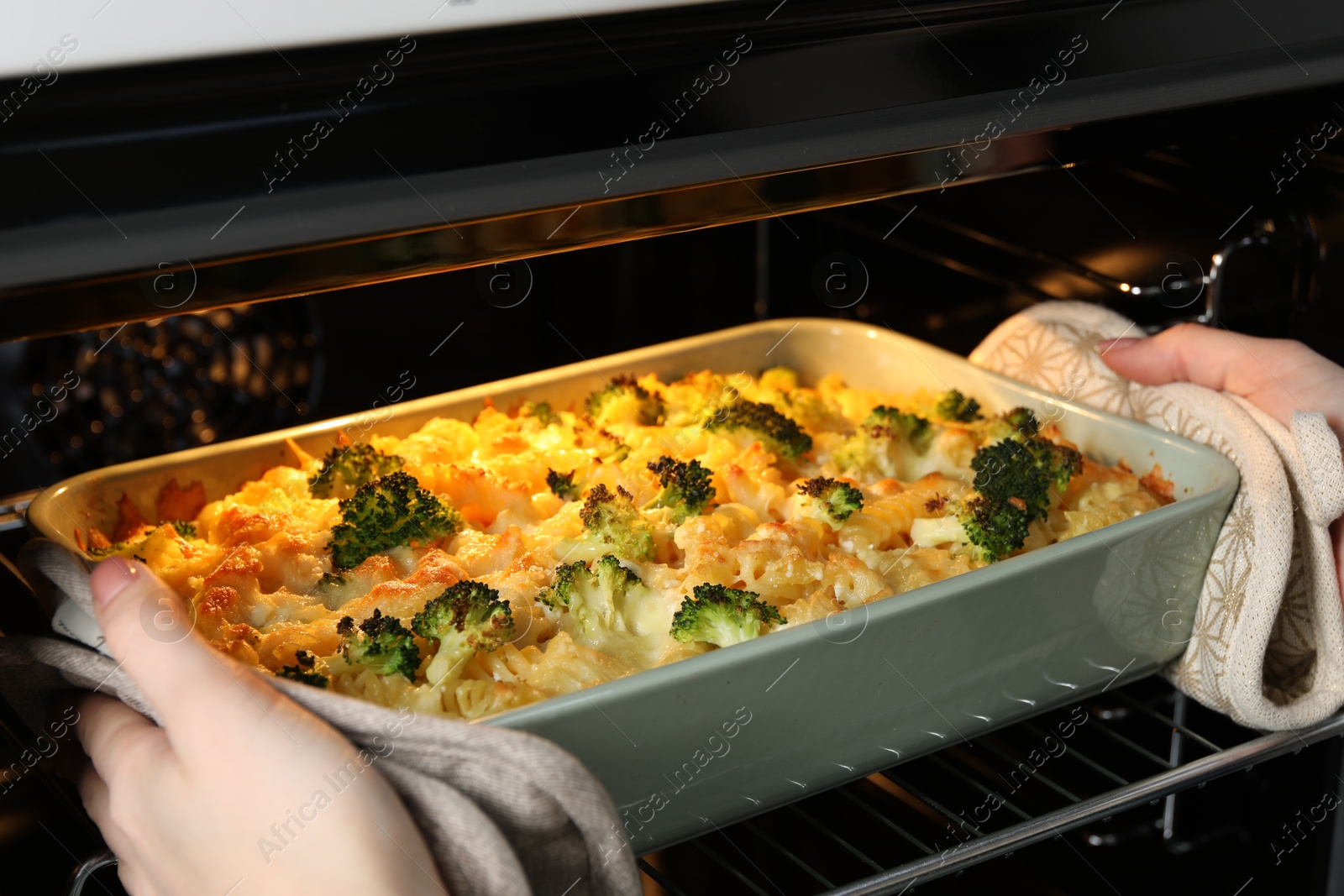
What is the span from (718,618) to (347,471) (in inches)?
15.3

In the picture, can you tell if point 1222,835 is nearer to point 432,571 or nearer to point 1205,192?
point 1205,192

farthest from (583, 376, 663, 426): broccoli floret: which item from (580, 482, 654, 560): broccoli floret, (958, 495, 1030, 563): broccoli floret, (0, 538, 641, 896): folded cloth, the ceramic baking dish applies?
(0, 538, 641, 896): folded cloth

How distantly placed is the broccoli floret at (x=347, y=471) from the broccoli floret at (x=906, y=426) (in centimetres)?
43

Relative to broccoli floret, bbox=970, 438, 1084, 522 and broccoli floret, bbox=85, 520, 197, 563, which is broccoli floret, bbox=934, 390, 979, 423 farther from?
broccoli floret, bbox=85, 520, 197, 563

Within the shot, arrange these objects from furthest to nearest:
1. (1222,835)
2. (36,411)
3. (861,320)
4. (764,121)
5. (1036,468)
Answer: (861,320) < (36,411) < (1222,835) < (1036,468) < (764,121)

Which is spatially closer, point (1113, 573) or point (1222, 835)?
point (1113, 573)

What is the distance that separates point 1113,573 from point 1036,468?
0.13 metres

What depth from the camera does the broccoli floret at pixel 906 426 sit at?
111 centimetres

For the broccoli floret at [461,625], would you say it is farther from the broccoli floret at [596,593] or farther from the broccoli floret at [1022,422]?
the broccoli floret at [1022,422]

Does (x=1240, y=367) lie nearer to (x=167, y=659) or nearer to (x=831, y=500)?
(x=831, y=500)

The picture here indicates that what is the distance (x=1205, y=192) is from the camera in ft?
3.81

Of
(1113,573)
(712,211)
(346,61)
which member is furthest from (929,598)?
(346,61)

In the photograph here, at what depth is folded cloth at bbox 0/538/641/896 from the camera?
0.60 m

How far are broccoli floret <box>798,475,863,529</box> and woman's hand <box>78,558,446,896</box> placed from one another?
46 cm
